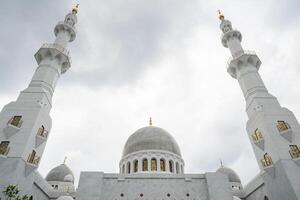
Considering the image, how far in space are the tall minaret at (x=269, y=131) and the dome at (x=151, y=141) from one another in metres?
9.05

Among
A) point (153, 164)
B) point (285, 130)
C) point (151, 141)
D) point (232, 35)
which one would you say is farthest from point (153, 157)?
point (232, 35)

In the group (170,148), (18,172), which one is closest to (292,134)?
(170,148)

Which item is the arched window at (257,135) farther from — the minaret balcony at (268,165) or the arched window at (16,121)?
the arched window at (16,121)

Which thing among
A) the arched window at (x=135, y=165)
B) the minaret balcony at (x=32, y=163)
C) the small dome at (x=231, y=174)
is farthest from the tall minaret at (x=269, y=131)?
the minaret balcony at (x=32, y=163)

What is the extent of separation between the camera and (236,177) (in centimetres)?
3731

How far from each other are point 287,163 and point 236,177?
2000cm

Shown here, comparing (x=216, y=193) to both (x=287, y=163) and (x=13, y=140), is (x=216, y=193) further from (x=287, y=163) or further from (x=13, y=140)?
(x=13, y=140)

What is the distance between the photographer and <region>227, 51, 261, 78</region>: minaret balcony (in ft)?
88.3

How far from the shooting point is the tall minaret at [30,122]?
18.2 metres

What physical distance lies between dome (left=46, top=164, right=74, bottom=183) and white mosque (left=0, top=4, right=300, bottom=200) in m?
9.97

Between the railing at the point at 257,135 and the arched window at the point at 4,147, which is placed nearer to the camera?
the arched window at the point at 4,147

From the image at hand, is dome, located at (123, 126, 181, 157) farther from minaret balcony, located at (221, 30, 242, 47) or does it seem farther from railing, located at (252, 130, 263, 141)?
minaret balcony, located at (221, 30, 242, 47)

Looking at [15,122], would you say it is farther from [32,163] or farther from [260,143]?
[260,143]

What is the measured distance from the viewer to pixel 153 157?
2642 cm
